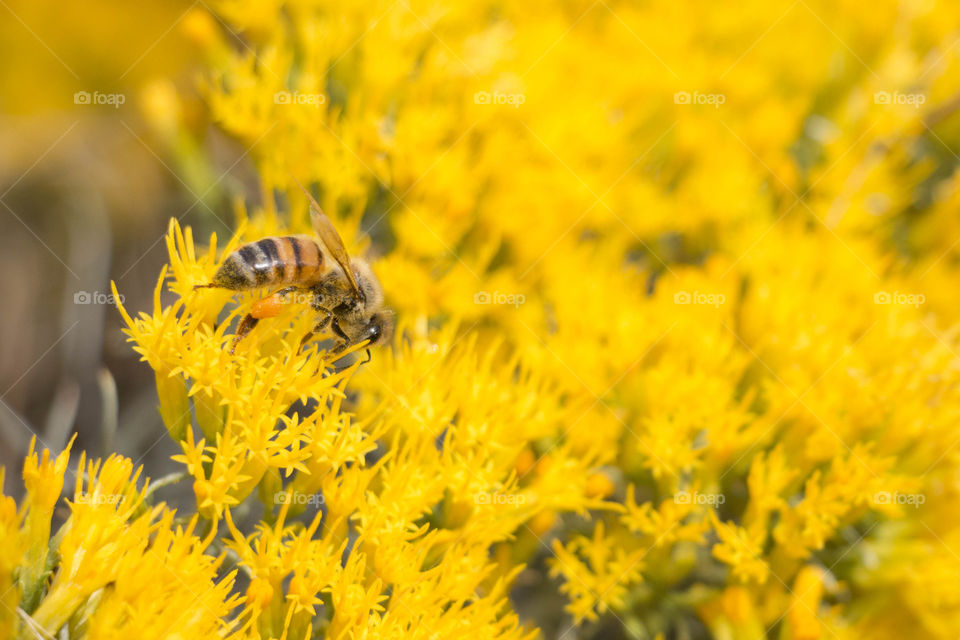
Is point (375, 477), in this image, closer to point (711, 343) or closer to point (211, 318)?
point (211, 318)

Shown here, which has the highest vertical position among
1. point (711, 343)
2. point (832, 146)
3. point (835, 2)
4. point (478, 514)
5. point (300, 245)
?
point (835, 2)

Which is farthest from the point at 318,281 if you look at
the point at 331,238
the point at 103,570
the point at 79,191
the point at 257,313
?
the point at 79,191

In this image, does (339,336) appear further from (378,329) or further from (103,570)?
(103,570)

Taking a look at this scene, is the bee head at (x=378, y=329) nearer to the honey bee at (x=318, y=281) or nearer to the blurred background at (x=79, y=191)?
the honey bee at (x=318, y=281)

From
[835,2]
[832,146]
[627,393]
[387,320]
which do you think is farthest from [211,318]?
[835,2]

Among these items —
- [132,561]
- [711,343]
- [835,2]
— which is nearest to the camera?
[132,561]

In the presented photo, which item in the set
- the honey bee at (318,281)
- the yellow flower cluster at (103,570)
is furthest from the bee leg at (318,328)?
the yellow flower cluster at (103,570)
